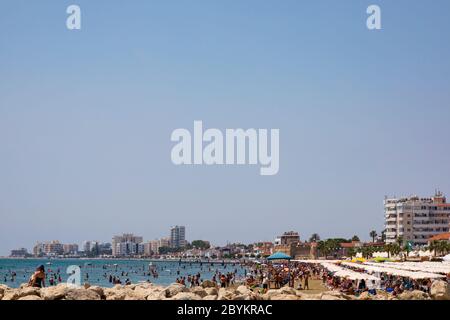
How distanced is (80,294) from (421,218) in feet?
343

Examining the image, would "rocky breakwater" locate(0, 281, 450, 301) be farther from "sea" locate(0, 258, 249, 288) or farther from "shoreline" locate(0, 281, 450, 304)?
"sea" locate(0, 258, 249, 288)

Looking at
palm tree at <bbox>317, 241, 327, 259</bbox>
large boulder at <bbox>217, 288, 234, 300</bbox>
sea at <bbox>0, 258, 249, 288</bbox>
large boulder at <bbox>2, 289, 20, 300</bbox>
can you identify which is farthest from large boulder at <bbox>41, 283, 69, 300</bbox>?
palm tree at <bbox>317, 241, 327, 259</bbox>

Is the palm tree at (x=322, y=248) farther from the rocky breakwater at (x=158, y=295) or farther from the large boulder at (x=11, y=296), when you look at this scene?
the large boulder at (x=11, y=296)

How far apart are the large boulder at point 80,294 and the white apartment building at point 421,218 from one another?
333 feet

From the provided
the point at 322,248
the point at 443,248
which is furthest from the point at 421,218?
the point at 322,248

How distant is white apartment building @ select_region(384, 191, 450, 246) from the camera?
4515 inches

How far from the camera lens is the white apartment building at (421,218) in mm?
114688

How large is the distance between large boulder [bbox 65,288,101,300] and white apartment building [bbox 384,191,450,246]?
333 feet

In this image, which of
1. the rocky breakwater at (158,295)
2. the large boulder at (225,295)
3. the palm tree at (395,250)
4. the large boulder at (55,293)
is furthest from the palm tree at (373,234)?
the large boulder at (55,293)

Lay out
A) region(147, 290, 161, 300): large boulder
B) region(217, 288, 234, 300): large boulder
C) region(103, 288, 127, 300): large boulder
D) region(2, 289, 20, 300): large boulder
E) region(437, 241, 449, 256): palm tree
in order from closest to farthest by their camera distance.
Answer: region(217, 288, 234, 300): large boulder < region(2, 289, 20, 300): large boulder < region(147, 290, 161, 300): large boulder < region(103, 288, 127, 300): large boulder < region(437, 241, 449, 256): palm tree
